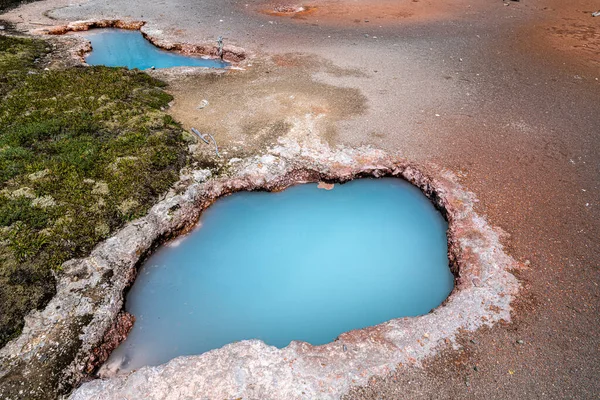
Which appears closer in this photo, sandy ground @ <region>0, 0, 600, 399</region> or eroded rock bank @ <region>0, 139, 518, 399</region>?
eroded rock bank @ <region>0, 139, 518, 399</region>

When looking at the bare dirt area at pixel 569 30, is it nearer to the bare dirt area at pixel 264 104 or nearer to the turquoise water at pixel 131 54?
the bare dirt area at pixel 264 104

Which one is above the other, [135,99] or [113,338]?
[135,99]

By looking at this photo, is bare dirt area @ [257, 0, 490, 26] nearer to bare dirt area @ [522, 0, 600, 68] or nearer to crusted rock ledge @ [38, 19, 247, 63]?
bare dirt area @ [522, 0, 600, 68]

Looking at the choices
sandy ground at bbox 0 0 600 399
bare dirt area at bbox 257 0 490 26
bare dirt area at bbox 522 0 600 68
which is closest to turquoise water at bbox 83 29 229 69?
sandy ground at bbox 0 0 600 399

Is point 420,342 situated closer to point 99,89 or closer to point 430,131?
point 430,131

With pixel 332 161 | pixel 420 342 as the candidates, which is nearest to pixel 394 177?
pixel 332 161

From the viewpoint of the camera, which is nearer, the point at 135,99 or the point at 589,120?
the point at 589,120
